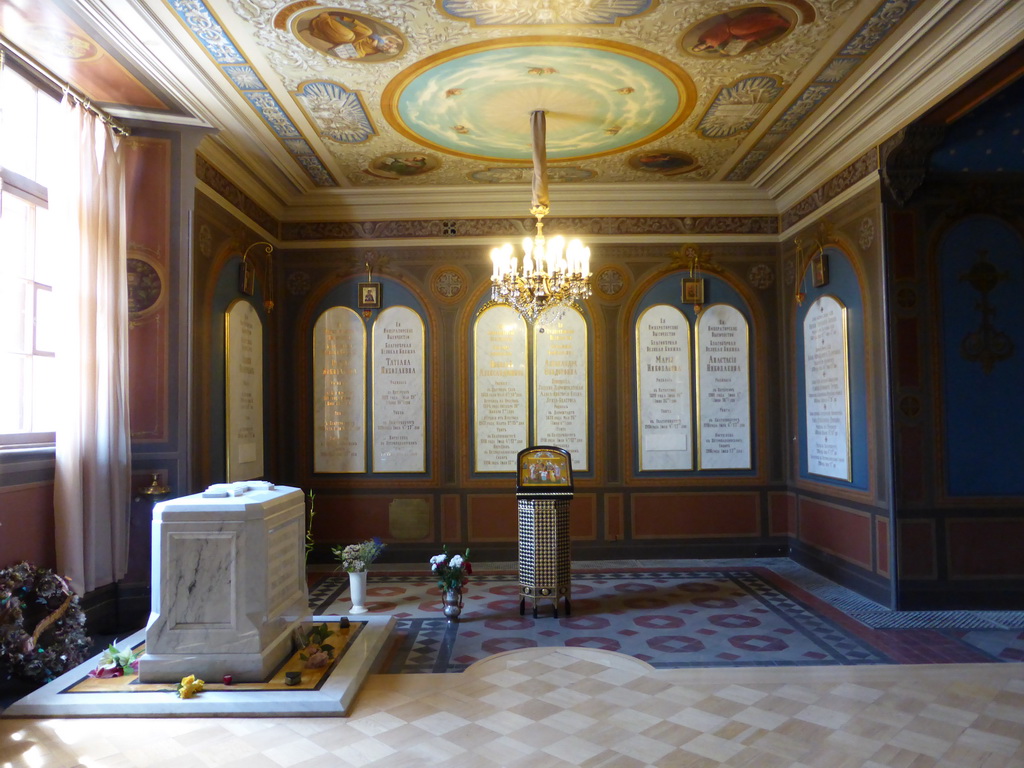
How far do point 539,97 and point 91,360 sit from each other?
370cm

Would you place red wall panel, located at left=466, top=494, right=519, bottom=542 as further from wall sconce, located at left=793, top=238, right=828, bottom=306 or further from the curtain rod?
the curtain rod

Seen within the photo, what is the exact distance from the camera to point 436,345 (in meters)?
7.55

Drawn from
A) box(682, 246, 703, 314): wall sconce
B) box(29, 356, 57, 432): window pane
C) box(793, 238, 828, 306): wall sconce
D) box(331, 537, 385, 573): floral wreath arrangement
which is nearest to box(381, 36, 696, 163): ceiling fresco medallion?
box(682, 246, 703, 314): wall sconce

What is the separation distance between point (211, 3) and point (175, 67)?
781 millimetres

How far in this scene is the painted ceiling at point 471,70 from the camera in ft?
13.4

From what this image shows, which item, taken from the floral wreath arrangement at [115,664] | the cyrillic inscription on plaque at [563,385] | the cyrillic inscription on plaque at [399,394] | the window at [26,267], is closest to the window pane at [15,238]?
the window at [26,267]

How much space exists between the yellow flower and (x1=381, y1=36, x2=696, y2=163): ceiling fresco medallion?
4040 millimetres

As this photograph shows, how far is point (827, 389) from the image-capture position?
6531mm

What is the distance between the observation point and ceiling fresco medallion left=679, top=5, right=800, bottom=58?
13.7 feet

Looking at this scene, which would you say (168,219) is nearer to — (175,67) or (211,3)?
(175,67)

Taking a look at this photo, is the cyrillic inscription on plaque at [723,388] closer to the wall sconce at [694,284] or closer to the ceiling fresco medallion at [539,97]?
the wall sconce at [694,284]

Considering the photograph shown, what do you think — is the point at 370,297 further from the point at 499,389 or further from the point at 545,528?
the point at 545,528

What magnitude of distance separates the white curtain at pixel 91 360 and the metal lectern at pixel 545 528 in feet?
9.55

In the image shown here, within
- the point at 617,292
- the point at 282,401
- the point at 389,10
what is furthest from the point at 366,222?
the point at 389,10
